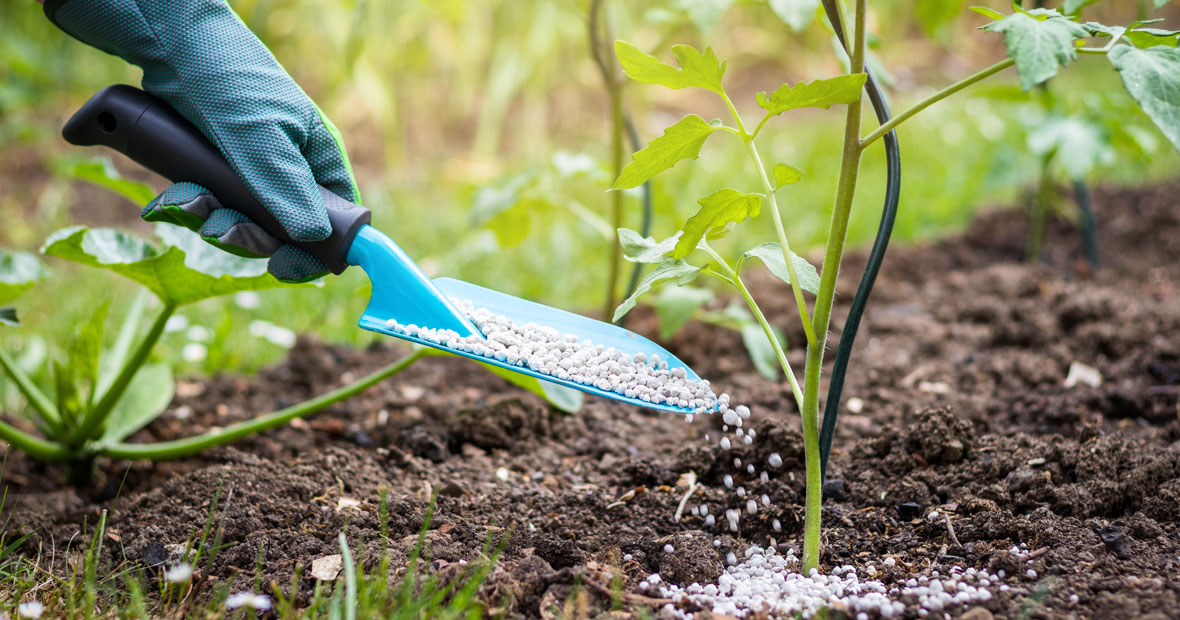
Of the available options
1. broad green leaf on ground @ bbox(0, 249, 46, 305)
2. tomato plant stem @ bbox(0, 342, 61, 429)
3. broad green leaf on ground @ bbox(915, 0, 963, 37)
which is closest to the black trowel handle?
broad green leaf on ground @ bbox(0, 249, 46, 305)

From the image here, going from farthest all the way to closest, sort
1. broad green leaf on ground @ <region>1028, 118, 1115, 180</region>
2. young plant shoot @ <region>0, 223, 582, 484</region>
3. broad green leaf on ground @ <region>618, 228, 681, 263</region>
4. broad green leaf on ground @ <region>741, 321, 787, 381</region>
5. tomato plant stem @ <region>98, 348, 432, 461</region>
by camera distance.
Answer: broad green leaf on ground @ <region>1028, 118, 1115, 180</region>, broad green leaf on ground @ <region>741, 321, 787, 381</region>, tomato plant stem @ <region>98, 348, 432, 461</region>, young plant shoot @ <region>0, 223, 582, 484</region>, broad green leaf on ground @ <region>618, 228, 681, 263</region>

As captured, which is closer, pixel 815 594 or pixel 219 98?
pixel 815 594

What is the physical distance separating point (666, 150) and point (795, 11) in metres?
0.46

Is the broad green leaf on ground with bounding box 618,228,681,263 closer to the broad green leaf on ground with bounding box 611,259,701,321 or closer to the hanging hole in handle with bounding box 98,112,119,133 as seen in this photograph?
the broad green leaf on ground with bounding box 611,259,701,321

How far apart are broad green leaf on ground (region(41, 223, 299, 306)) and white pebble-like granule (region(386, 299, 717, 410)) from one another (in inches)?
13.1

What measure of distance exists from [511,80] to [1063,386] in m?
3.17

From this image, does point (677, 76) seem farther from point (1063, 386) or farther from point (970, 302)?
point (970, 302)

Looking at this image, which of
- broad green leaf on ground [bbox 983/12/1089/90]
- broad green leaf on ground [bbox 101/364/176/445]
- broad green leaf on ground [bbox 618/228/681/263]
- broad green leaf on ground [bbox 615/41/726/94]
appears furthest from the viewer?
broad green leaf on ground [bbox 101/364/176/445]

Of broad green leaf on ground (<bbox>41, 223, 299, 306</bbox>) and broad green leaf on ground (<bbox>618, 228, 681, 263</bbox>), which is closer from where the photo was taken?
broad green leaf on ground (<bbox>618, 228, 681, 263</bbox>)

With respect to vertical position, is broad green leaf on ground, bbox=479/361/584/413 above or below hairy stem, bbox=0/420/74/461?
above

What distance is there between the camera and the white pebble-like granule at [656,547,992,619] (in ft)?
3.42

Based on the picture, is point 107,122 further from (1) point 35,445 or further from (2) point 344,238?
(1) point 35,445

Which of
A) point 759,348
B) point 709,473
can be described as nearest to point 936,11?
point 759,348

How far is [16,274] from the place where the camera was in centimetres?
150
